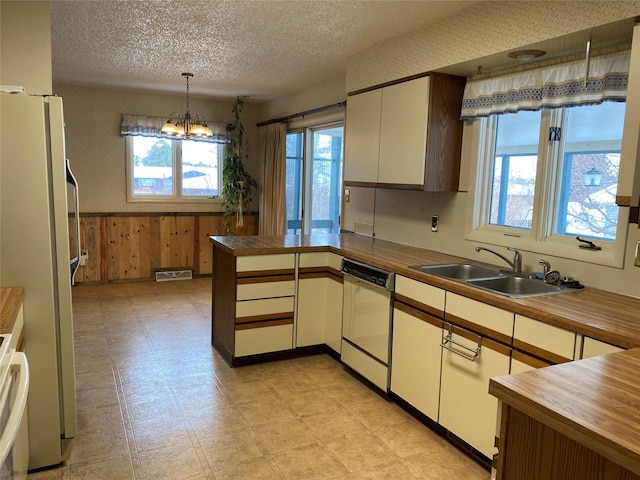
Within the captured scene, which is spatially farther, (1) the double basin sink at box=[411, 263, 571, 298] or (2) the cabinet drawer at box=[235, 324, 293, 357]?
(2) the cabinet drawer at box=[235, 324, 293, 357]

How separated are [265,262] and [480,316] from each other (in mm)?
1631

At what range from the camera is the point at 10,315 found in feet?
5.83

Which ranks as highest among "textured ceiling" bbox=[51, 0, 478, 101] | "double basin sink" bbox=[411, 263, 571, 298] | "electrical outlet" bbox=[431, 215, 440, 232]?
"textured ceiling" bbox=[51, 0, 478, 101]

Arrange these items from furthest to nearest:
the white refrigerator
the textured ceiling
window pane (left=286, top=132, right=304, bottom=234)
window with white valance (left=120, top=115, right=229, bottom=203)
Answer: window with white valance (left=120, top=115, right=229, bottom=203), window pane (left=286, top=132, right=304, bottom=234), the textured ceiling, the white refrigerator

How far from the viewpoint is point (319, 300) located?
367cm

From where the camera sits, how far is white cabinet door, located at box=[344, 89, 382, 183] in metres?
3.58

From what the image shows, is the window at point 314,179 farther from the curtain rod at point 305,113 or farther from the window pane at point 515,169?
the window pane at point 515,169

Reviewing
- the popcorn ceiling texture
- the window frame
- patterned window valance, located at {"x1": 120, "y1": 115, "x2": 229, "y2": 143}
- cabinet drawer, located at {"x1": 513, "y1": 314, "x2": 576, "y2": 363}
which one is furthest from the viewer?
patterned window valance, located at {"x1": 120, "y1": 115, "x2": 229, "y2": 143}

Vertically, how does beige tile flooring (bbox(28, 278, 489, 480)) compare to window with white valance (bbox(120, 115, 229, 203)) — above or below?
below

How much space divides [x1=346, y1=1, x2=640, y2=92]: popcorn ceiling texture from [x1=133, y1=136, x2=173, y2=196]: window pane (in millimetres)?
3492

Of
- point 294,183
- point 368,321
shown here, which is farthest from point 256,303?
point 294,183

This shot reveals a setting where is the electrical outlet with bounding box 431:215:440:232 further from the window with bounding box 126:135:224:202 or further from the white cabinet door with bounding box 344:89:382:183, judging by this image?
the window with bounding box 126:135:224:202

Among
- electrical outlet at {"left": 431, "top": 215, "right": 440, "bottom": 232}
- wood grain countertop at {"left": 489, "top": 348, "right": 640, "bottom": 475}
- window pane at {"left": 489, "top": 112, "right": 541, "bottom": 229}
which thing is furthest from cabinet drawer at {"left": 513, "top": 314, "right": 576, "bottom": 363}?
electrical outlet at {"left": 431, "top": 215, "right": 440, "bottom": 232}

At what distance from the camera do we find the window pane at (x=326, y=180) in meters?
5.20
